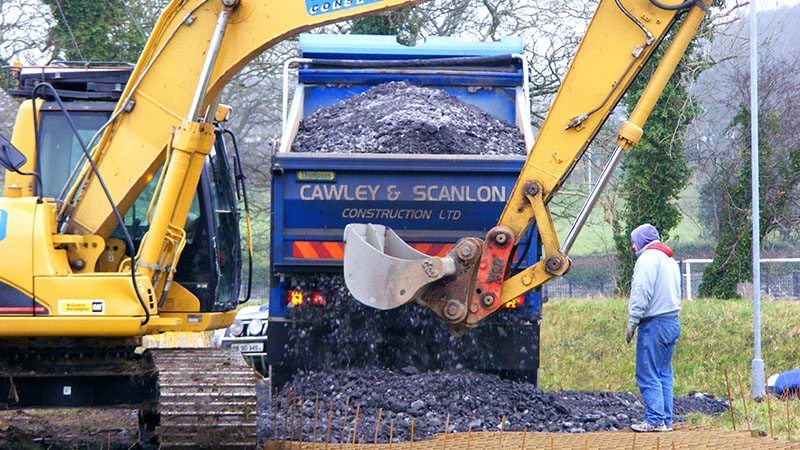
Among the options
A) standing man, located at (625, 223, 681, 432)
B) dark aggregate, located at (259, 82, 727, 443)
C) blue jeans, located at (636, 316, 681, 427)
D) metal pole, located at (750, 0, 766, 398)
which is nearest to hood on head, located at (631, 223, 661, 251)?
standing man, located at (625, 223, 681, 432)

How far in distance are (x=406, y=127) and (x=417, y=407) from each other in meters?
2.10

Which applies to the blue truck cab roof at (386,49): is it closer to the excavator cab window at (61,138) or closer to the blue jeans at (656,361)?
the blue jeans at (656,361)

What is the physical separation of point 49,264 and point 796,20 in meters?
39.1

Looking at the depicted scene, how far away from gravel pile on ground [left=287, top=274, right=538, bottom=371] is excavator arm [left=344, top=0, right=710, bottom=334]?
1.79m

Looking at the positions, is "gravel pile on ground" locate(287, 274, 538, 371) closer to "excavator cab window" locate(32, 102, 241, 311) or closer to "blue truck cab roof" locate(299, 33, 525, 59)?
"excavator cab window" locate(32, 102, 241, 311)

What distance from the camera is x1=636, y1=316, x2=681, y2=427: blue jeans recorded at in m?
8.10

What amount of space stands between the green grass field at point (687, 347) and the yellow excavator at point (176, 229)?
21.5 feet

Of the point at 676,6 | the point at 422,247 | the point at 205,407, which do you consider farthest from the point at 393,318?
the point at 676,6

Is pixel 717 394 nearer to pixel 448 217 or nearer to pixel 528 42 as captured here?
pixel 448 217

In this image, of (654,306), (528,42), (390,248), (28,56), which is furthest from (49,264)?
(28,56)

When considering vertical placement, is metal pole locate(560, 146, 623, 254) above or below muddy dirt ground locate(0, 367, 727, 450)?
above

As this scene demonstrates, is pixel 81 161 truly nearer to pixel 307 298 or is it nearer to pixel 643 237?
pixel 307 298

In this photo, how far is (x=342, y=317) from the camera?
28.8 ft

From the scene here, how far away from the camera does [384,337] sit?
8828 mm
